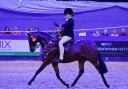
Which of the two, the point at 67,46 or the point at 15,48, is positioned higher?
the point at 67,46

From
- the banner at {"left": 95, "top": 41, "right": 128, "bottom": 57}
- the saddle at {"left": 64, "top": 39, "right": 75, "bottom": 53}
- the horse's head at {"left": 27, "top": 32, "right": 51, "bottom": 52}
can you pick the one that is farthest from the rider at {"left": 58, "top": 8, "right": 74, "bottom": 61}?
the banner at {"left": 95, "top": 41, "right": 128, "bottom": 57}

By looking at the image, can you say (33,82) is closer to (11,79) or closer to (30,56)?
(11,79)

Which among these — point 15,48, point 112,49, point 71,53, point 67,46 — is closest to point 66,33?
point 67,46

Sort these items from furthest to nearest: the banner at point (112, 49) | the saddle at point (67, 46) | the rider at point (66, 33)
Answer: the banner at point (112, 49), the saddle at point (67, 46), the rider at point (66, 33)

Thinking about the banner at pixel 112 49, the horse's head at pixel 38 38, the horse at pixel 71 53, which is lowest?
the banner at pixel 112 49

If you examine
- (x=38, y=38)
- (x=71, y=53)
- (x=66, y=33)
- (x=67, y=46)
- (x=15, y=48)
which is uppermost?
(x=66, y=33)

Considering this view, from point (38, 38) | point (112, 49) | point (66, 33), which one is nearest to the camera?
point (66, 33)

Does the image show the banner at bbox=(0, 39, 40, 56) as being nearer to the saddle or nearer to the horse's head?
the horse's head

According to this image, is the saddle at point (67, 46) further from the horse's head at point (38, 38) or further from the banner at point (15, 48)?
the banner at point (15, 48)

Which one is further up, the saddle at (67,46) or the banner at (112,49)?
the saddle at (67,46)

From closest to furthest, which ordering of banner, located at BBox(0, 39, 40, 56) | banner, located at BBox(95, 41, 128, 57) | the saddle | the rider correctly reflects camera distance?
the rider < the saddle < banner, located at BBox(95, 41, 128, 57) < banner, located at BBox(0, 39, 40, 56)

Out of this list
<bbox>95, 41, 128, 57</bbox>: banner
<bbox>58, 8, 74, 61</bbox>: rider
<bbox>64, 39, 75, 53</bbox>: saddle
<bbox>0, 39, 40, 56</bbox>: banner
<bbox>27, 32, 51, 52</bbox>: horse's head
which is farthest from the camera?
<bbox>0, 39, 40, 56</bbox>: banner

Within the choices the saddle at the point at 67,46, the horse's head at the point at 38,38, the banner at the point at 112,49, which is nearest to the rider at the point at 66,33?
the saddle at the point at 67,46

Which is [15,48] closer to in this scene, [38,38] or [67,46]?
[38,38]
